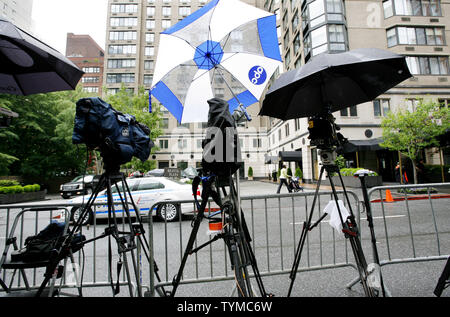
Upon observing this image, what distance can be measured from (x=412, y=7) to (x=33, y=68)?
31128 mm

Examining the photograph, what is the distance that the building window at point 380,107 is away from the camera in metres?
21.5

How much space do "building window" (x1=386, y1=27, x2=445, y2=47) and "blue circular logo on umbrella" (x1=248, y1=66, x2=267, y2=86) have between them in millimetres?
26223

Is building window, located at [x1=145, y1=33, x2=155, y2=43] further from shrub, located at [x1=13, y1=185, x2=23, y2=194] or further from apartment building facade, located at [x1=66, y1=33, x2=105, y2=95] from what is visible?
shrub, located at [x1=13, y1=185, x2=23, y2=194]

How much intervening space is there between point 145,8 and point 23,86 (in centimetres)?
4892

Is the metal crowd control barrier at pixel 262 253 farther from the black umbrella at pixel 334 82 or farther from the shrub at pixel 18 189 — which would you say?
the shrub at pixel 18 189

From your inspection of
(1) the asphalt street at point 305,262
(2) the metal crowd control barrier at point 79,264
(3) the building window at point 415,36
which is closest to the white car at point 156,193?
(1) the asphalt street at point 305,262

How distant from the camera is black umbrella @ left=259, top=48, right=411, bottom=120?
2148 mm

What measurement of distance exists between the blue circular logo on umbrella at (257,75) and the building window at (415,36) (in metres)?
26.2

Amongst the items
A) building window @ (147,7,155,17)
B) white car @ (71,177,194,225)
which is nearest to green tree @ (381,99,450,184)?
white car @ (71,177,194,225)

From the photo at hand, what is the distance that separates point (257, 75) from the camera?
307 centimetres

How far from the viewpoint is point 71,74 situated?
10.5 ft
